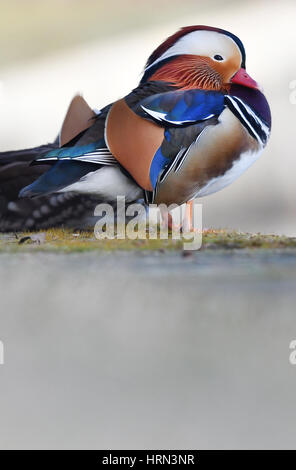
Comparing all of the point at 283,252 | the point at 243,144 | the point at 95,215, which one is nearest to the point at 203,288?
the point at 283,252

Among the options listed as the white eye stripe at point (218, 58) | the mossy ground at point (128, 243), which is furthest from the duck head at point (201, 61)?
the mossy ground at point (128, 243)

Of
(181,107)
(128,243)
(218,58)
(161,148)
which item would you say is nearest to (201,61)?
(218,58)

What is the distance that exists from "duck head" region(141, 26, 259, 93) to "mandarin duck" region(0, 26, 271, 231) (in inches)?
2.0

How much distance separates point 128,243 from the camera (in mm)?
1627

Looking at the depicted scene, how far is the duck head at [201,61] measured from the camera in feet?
6.54

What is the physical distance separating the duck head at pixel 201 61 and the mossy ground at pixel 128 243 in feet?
1.51

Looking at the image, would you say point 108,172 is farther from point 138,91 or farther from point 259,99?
point 259,99

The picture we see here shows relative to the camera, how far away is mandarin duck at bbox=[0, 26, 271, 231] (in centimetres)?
180

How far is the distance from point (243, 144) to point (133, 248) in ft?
1.65

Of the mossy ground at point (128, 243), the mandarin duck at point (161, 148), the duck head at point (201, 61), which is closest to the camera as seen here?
the mossy ground at point (128, 243)

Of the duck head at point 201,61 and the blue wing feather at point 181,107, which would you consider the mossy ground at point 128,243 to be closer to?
the blue wing feather at point 181,107

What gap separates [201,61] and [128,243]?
0.74 m

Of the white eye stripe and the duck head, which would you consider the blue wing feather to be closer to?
the duck head

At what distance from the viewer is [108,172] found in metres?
1.83
